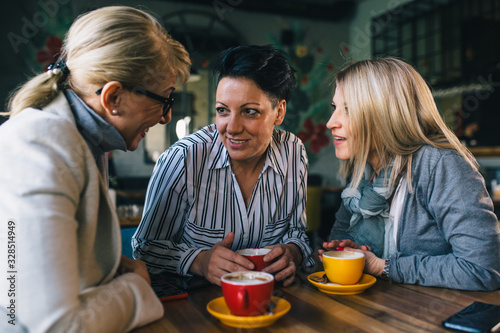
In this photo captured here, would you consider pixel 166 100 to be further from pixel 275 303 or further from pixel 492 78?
pixel 492 78

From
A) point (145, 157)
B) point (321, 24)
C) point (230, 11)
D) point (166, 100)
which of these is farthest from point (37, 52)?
point (166, 100)

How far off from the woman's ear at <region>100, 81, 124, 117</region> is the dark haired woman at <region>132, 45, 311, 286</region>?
49 centimetres

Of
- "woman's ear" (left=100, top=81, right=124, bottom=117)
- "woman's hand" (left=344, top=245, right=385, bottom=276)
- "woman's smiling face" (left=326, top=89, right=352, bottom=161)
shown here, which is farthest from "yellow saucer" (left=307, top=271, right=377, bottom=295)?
"woman's ear" (left=100, top=81, right=124, bottom=117)

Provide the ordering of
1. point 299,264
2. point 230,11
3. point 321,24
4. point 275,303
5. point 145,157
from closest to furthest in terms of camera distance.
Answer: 1. point 275,303
2. point 299,264
3. point 145,157
4. point 230,11
5. point 321,24

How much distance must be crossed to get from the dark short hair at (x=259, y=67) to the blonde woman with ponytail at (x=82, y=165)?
1.40 feet

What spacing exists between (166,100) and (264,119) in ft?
1.81

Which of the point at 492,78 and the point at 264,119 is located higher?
the point at 492,78

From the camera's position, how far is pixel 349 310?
2.82ft

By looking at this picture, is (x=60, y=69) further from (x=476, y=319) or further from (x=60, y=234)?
(x=476, y=319)

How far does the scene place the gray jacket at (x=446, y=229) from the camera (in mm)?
1025

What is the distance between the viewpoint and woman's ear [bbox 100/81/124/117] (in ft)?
2.87

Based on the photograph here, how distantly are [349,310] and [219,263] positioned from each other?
0.37 metres

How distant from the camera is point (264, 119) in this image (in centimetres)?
150

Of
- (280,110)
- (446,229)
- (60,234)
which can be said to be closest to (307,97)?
(280,110)
